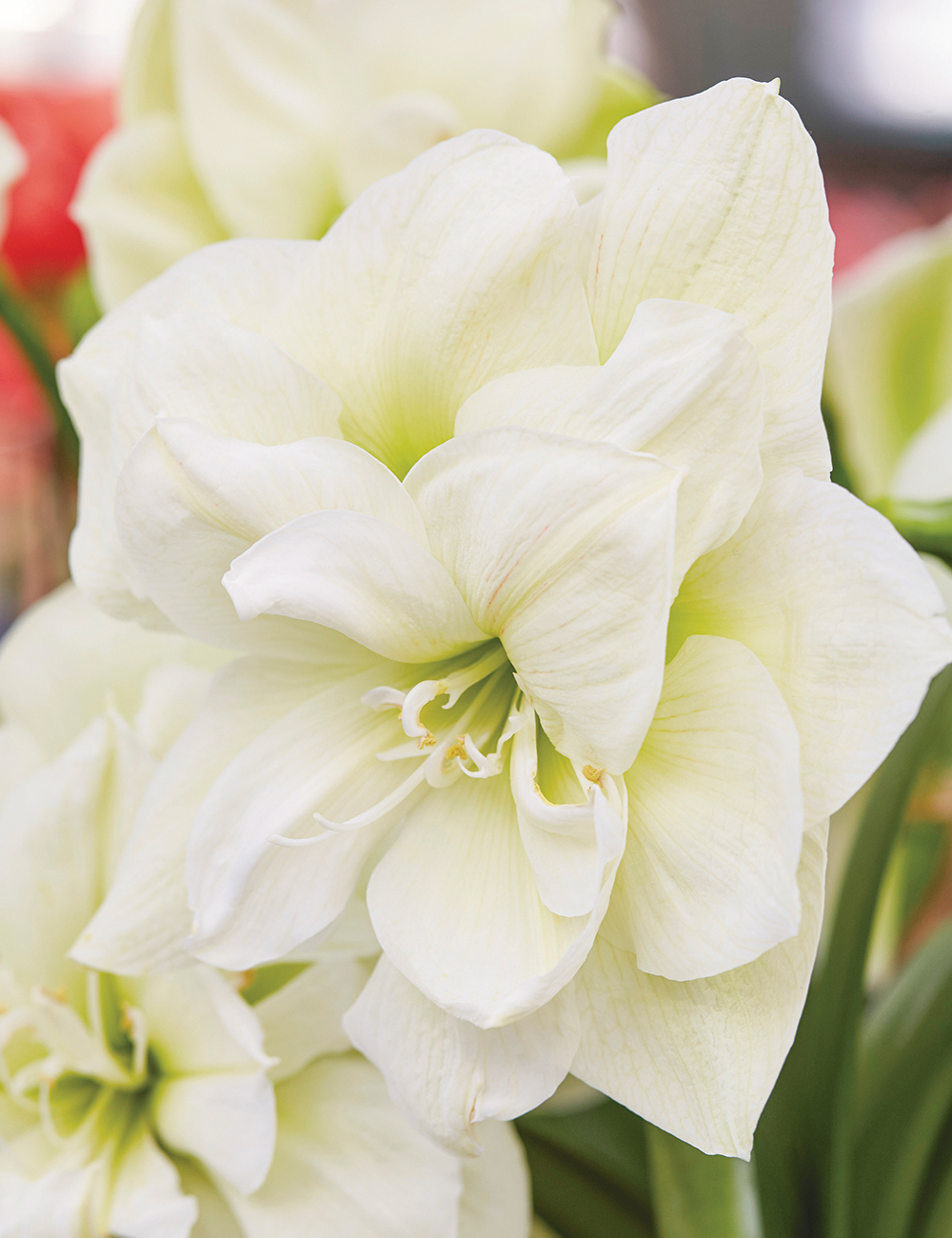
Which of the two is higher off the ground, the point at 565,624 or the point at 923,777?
the point at 565,624

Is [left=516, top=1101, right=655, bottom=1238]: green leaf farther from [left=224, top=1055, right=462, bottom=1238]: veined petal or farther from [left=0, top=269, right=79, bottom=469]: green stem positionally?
[left=0, top=269, right=79, bottom=469]: green stem

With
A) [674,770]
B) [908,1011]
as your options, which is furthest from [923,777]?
[674,770]

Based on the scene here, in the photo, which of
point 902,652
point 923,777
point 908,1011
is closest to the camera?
point 902,652

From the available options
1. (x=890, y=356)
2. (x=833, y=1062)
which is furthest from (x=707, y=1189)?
(x=890, y=356)

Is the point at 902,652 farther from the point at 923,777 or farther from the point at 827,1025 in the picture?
the point at 923,777

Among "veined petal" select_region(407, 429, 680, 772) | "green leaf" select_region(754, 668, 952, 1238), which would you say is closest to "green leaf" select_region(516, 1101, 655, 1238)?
"green leaf" select_region(754, 668, 952, 1238)

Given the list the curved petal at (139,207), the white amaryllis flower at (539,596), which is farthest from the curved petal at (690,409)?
the curved petal at (139,207)
